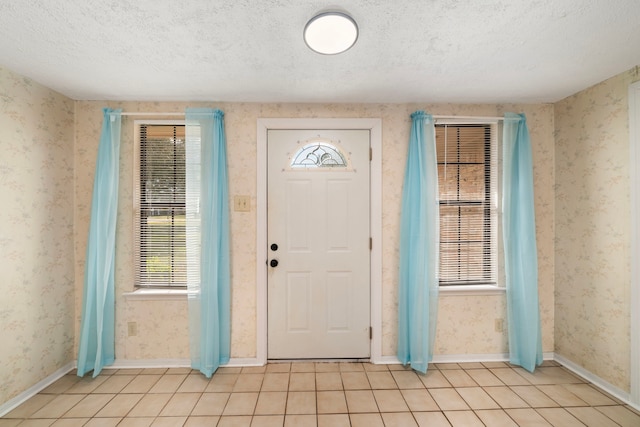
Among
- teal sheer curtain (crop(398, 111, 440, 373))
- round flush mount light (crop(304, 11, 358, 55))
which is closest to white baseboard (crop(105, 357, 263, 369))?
teal sheer curtain (crop(398, 111, 440, 373))

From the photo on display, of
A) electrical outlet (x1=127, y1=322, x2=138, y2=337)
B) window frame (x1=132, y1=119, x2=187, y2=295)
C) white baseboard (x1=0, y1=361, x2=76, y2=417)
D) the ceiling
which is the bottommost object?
white baseboard (x1=0, y1=361, x2=76, y2=417)

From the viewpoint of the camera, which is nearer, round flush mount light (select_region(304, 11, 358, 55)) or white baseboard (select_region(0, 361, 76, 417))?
round flush mount light (select_region(304, 11, 358, 55))

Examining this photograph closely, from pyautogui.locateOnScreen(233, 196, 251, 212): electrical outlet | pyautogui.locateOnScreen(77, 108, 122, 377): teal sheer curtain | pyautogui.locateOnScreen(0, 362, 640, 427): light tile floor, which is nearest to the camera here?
pyautogui.locateOnScreen(0, 362, 640, 427): light tile floor

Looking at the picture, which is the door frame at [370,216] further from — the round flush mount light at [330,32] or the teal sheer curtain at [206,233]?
the round flush mount light at [330,32]

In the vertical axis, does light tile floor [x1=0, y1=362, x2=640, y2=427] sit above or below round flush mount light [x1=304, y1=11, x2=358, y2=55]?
below

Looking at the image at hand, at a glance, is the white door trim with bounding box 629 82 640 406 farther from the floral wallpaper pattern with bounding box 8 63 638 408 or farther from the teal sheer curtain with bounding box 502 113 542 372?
the teal sheer curtain with bounding box 502 113 542 372

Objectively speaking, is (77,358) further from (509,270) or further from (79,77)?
(509,270)

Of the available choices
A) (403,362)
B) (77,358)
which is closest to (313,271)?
(403,362)

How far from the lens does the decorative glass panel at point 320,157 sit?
2701 millimetres

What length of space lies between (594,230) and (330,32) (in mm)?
2483

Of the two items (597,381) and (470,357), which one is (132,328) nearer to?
(470,357)

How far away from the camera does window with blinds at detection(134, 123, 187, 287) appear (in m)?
2.71

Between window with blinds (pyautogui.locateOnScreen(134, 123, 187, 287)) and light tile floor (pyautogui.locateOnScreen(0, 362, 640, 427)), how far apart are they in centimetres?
91

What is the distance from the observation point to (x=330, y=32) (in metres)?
1.55
